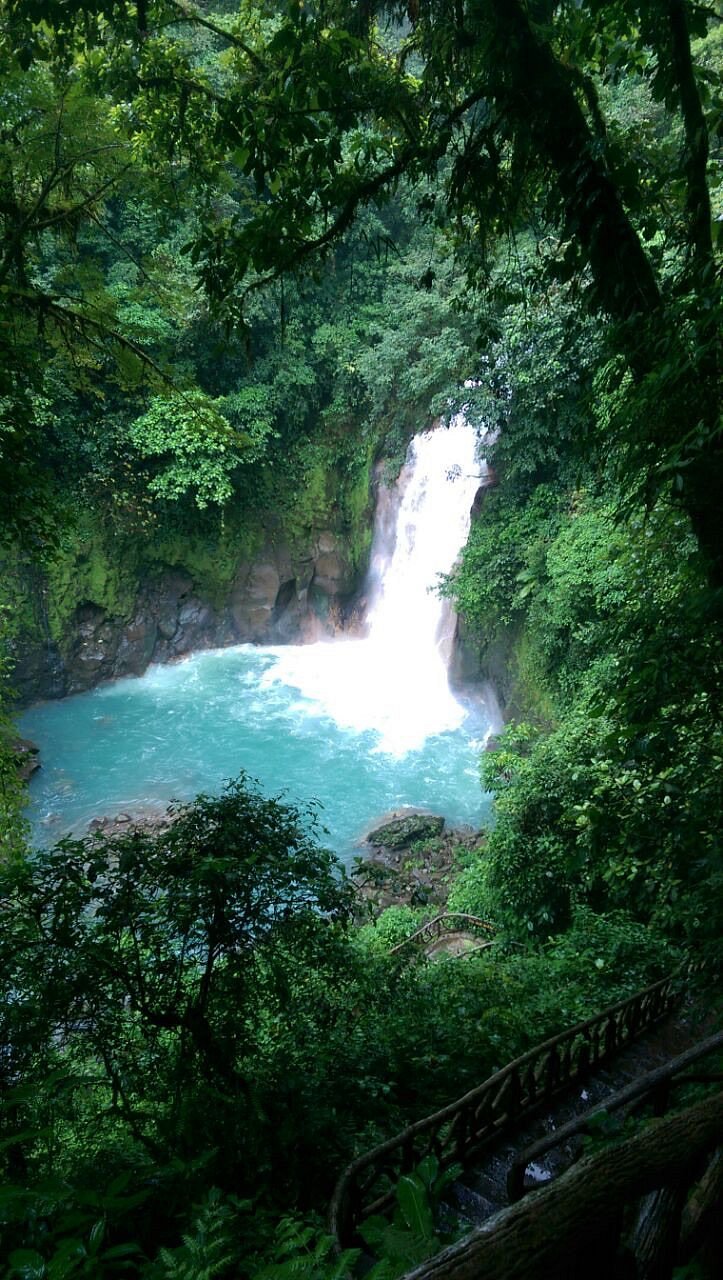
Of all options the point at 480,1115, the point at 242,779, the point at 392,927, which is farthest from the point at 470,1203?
the point at 392,927

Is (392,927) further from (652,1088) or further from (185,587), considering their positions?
(185,587)

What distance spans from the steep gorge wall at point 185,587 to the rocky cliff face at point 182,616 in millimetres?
26

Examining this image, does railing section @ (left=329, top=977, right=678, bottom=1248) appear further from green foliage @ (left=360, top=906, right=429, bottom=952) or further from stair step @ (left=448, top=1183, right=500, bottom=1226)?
green foliage @ (left=360, top=906, right=429, bottom=952)

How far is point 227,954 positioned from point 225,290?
138 inches

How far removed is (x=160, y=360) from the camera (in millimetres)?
5695

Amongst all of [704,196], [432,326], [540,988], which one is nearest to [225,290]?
[704,196]

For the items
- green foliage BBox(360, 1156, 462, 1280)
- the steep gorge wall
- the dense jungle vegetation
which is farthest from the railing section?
the steep gorge wall

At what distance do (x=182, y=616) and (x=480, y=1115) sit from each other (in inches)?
621

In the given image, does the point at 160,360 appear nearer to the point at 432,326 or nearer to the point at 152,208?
the point at 152,208

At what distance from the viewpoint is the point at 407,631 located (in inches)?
704

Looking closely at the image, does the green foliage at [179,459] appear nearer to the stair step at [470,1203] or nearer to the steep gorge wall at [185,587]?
the steep gorge wall at [185,587]

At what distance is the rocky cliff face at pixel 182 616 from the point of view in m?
16.4

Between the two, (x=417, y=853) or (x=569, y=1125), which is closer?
(x=569, y=1125)

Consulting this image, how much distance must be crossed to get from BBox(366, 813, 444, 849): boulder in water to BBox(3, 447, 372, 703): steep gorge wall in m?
8.38
